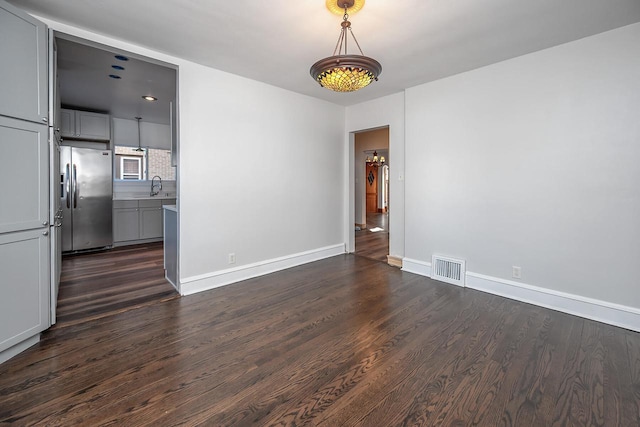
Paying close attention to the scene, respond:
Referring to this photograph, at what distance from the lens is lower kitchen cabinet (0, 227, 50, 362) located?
207 centimetres

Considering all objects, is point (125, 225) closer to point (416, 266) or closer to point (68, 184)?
point (68, 184)

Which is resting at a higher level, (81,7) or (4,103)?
(81,7)

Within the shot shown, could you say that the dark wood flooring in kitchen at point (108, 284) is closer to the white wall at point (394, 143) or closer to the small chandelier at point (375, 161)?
the white wall at point (394, 143)

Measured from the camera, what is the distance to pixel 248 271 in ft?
13.3

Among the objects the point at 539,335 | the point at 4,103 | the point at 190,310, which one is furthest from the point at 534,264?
the point at 4,103

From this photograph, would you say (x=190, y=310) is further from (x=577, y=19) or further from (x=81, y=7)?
(x=577, y=19)

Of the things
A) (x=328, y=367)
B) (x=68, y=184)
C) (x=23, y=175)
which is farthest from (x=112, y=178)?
(x=328, y=367)

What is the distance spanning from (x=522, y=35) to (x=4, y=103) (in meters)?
4.28

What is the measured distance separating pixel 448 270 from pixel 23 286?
14.1ft

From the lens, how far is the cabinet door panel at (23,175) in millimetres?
2064

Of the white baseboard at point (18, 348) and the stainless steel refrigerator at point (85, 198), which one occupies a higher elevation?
the stainless steel refrigerator at point (85, 198)

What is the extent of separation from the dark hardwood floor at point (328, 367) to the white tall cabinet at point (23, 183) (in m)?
0.29

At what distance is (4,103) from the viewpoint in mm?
2029

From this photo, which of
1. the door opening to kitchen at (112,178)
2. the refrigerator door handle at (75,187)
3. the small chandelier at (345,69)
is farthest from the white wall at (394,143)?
the refrigerator door handle at (75,187)
